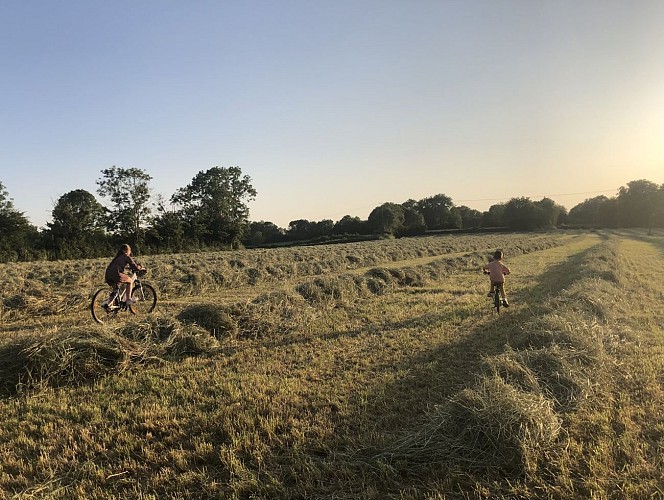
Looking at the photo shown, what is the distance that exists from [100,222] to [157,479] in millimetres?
56563

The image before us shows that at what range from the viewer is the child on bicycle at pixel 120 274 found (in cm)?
1113

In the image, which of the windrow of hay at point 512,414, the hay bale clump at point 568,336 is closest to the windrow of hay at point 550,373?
the windrow of hay at point 512,414

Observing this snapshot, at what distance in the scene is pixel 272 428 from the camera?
494 cm

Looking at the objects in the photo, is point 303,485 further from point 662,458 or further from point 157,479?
point 662,458

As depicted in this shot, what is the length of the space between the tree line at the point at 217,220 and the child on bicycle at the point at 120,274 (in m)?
31.9

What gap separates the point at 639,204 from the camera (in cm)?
9600

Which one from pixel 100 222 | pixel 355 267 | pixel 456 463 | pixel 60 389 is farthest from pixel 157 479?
pixel 100 222

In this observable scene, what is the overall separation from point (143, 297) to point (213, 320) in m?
4.49

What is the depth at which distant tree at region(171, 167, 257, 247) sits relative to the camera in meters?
59.3

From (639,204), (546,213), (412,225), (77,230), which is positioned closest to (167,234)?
(77,230)

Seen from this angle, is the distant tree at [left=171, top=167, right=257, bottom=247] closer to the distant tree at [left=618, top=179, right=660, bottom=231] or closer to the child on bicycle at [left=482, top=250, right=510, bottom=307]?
the child on bicycle at [left=482, top=250, right=510, bottom=307]

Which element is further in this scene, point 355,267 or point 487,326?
point 355,267

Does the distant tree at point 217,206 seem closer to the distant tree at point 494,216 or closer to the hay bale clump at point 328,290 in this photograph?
the hay bale clump at point 328,290

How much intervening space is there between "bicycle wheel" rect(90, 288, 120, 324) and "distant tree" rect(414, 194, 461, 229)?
9993 centimetres
